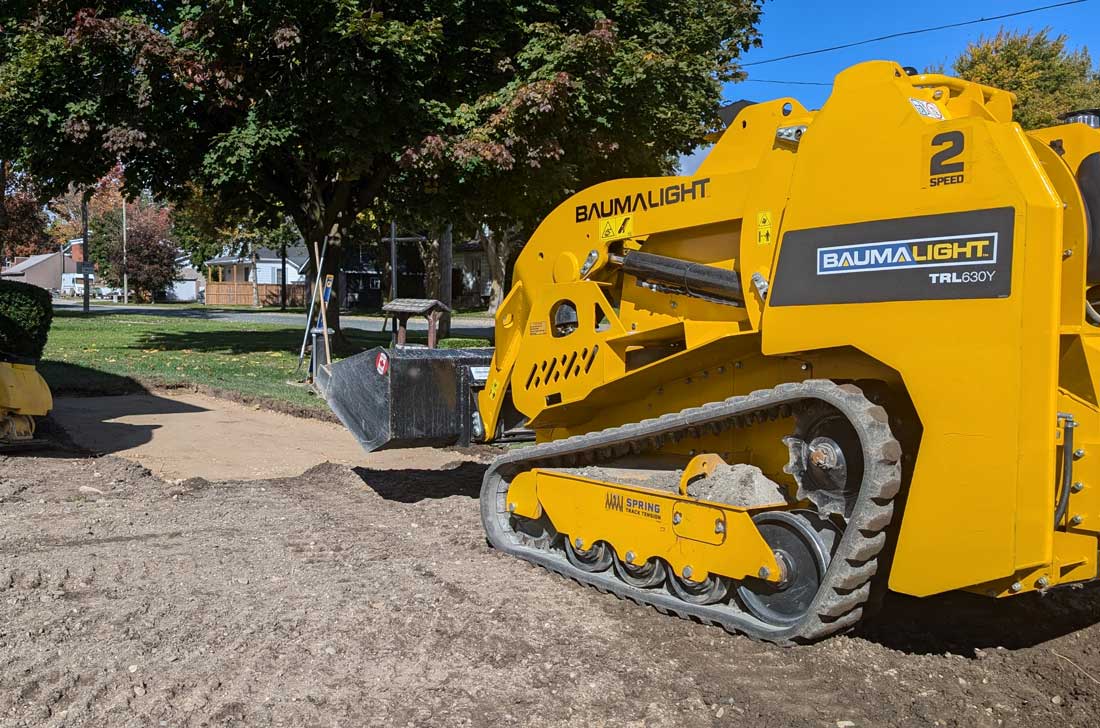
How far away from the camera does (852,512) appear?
3.98 m

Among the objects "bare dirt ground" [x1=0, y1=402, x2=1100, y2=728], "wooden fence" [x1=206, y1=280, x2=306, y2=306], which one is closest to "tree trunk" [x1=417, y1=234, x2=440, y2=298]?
"wooden fence" [x1=206, y1=280, x2=306, y2=306]

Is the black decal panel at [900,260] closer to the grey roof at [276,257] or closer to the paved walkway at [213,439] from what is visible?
the paved walkway at [213,439]

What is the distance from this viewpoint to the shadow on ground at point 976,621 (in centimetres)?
452

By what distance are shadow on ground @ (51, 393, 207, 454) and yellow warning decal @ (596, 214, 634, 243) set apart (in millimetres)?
6047

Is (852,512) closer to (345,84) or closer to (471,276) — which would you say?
(345,84)

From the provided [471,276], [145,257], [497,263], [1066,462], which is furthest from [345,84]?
[145,257]

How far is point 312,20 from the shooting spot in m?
15.2

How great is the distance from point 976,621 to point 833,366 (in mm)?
1657

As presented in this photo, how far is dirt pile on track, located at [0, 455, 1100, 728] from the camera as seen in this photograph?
3.73 m

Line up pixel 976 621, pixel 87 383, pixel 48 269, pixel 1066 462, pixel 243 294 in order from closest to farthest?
pixel 1066 462
pixel 976 621
pixel 87 383
pixel 243 294
pixel 48 269

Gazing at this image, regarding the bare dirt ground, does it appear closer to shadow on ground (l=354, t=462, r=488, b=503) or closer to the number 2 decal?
shadow on ground (l=354, t=462, r=488, b=503)

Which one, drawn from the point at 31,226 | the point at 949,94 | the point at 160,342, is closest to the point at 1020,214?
the point at 949,94

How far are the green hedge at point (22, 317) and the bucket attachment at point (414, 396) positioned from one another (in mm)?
5055

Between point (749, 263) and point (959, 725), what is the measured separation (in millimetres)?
2192
